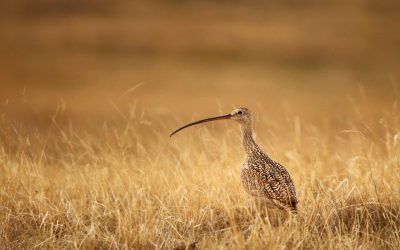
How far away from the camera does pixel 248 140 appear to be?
695 cm

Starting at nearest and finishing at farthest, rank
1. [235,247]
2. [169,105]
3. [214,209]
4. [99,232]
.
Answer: [235,247] < [99,232] < [214,209] < [169,105]

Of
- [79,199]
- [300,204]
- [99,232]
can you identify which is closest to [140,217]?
[99,232]

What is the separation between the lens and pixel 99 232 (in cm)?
598

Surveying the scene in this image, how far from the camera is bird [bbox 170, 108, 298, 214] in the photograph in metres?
6.12

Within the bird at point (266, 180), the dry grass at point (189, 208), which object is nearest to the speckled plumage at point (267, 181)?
the bird at point (266, 180)

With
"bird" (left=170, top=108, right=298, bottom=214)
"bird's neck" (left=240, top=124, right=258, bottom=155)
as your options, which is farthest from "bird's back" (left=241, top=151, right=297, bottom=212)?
"bird's neck" (left=240, top=124, right=258, bottom=155)

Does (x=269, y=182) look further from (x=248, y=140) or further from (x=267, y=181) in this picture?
(x=248, y=140)

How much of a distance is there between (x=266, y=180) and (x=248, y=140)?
2.28 feet

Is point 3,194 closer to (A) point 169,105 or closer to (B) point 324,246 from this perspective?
(B) point 324,246

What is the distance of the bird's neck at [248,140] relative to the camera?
22.6ft

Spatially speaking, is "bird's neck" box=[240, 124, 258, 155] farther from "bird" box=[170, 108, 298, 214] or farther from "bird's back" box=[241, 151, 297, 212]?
"bird's back" box=[241, 151, 297, 212]

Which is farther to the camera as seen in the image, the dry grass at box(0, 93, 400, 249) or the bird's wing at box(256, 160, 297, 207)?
the bird's wing at box(256, 160, 297, 207)

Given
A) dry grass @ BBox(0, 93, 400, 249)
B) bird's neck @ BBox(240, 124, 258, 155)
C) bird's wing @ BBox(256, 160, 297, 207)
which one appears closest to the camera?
dry grass @ BBox(0, 93, 400, 249)

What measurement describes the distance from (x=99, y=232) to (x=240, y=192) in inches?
60.1
